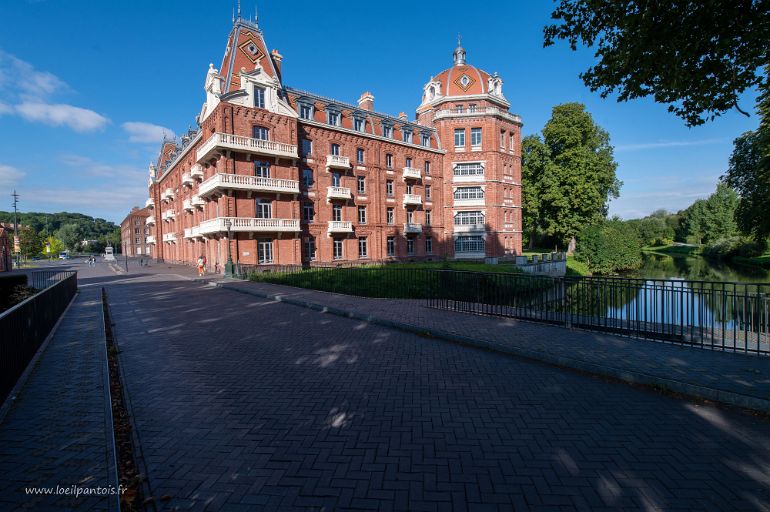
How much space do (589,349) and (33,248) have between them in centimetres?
9473

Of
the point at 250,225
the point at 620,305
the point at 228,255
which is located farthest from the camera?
the point at 250,225

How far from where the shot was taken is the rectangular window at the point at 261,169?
28.0 meters

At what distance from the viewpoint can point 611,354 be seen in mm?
6512

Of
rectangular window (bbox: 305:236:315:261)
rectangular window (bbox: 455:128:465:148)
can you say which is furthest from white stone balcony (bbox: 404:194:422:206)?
rectangular window (bbox: 305:236:315:261)

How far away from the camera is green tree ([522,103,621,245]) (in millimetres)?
37625

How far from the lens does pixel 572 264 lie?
3641 cm

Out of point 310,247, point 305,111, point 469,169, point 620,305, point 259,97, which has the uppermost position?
point 305,111

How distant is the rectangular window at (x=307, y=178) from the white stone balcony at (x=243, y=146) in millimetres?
2650

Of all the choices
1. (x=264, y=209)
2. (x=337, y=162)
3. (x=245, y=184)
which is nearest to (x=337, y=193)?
(x=337, y=162)

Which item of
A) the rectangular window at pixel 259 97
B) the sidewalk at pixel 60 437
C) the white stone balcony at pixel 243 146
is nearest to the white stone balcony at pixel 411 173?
the white stone balcony at pixel 243 146

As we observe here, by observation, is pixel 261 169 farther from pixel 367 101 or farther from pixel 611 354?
pixel 611 354

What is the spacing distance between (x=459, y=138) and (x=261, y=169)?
22.2m

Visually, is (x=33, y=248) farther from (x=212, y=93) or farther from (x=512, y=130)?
(x=512, y=130)

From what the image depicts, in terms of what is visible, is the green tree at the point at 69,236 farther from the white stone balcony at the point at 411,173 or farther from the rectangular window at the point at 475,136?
the rectangular window at the point at 475,136
